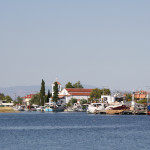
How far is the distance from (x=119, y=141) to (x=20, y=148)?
549 inches

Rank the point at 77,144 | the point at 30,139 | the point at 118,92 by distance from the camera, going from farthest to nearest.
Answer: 1. the point at 118,92
2. the point at 30,139
3. the point at 77,144

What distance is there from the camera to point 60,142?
60.4 m

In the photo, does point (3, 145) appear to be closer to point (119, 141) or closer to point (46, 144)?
point (46, 144)

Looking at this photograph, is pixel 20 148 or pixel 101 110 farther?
pixel 101 110

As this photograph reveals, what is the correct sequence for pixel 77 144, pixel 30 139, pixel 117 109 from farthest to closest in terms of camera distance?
pixel 117 109, pixel 30 139, pixel 77 144

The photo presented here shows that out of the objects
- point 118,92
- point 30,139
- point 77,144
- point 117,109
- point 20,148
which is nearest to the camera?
point 20,148

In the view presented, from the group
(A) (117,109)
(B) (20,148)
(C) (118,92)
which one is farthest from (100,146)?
(C) (118,92)

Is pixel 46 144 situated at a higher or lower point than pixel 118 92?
lower

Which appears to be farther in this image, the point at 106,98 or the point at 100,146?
the point at 106,98

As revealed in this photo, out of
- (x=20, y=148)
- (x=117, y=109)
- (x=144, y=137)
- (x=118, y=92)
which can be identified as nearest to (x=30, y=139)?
(x=20, y=148)

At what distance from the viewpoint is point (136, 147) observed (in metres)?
54.8

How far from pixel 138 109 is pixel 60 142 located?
4264 inches

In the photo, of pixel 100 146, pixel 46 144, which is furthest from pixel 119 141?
pixel 46 144

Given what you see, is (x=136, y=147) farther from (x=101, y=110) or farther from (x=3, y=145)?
(x=101, y=110)
